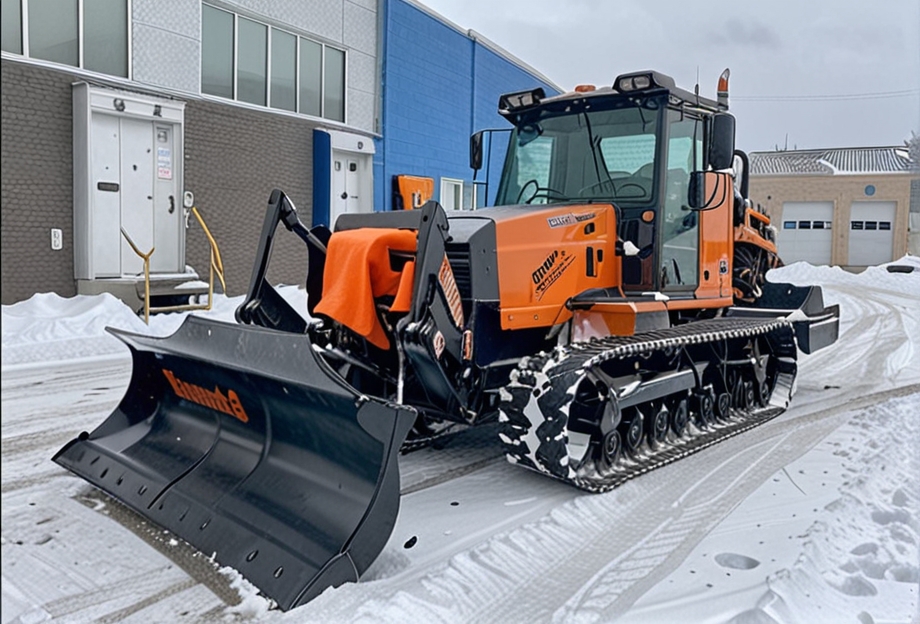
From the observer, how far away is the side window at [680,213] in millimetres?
5203

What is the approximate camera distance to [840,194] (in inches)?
1351

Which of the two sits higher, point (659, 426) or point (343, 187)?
point (343, 187)

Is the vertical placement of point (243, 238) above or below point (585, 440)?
above

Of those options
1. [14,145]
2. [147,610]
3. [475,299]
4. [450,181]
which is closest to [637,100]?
[475,299]

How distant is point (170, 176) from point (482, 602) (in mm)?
10378

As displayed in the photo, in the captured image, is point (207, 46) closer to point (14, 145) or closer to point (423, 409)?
point (14, 145)

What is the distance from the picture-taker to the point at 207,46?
12.4 meters

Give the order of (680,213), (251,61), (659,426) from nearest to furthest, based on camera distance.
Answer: (659,426) < (680,213) < (251,61)

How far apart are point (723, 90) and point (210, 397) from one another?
14.4 ft

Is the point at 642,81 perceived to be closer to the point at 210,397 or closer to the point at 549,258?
the point at 549,258

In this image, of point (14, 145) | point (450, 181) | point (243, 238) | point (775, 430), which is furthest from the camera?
point (450, 181)

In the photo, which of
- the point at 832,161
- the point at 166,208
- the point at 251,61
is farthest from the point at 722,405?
the point at 832,161

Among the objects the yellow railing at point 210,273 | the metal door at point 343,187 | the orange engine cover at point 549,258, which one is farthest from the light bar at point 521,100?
the metal door at point 343,187

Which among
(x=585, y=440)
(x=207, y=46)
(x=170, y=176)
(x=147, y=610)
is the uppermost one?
(x=207, y=46)
